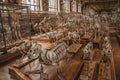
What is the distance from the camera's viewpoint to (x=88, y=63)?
2.74 meters

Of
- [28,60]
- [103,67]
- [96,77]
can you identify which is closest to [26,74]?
[28,60]

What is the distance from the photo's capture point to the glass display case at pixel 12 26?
2637 millimetres

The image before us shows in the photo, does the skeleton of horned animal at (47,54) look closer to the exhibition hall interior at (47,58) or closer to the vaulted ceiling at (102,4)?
the exhibition hall interior at (47,58)

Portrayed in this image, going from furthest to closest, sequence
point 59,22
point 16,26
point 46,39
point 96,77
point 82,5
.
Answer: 1. point 82,5
2. point 59,22
3. point 46,39
4. point 16,26
5. point 96,77

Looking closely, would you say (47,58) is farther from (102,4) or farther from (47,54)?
(102,4)

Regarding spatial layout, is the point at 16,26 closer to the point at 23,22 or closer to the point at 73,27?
the point at 23,22

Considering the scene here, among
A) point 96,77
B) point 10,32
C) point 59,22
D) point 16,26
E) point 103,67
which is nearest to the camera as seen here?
point 96,77

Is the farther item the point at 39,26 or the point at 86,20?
the point at 86,20

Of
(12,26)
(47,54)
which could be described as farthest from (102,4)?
(47,54)

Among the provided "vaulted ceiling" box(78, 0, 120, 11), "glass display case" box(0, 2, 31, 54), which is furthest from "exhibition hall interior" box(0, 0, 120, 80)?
"vaulted ceiling" box(78, 0, 120, 11)

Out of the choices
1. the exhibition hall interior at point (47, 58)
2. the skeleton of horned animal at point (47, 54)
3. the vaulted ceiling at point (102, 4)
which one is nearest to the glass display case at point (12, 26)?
the exhibition hall interior at point (47, 58)

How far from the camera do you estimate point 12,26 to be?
333cm

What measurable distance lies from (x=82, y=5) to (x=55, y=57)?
1411 cm

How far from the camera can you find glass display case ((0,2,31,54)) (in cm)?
264
